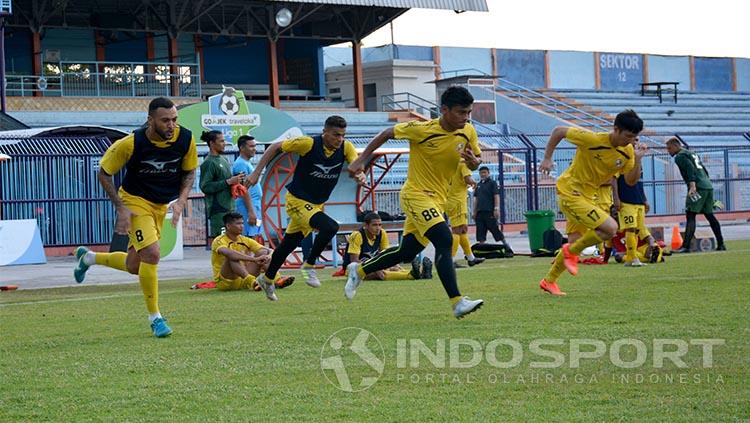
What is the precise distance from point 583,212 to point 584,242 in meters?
0.43

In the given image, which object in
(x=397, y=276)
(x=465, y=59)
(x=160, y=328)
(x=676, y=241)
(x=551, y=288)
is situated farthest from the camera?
(x=465, y=59)

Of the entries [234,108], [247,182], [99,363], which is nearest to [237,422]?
[99,363]

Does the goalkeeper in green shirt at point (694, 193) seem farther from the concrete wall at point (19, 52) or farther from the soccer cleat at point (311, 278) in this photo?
the concrete wall at point (19, 52)

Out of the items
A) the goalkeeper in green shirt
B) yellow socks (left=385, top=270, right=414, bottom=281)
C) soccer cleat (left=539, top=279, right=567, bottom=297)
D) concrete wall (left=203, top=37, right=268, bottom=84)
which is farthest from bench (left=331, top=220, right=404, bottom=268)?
concrete wall (left=203, top=37, right=268, bottom=84)

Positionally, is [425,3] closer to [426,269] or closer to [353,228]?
[353,228]

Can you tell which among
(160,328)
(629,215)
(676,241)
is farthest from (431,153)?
(676,241)

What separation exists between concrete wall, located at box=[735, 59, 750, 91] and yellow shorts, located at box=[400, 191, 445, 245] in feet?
186

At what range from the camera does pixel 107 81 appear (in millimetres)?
37438

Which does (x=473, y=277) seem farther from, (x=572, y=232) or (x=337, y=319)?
(x=337, y=319)

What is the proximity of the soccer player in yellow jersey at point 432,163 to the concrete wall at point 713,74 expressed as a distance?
5417cm

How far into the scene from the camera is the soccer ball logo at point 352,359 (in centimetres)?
655

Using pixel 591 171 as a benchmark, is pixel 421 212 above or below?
below

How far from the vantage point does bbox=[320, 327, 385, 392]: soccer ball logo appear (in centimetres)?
655

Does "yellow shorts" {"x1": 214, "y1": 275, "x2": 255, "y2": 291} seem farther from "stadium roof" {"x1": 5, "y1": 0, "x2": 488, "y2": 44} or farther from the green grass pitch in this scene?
"stadium roof" {"x1": 5, "y1": 0, "x2": 488, "y2": 44}
